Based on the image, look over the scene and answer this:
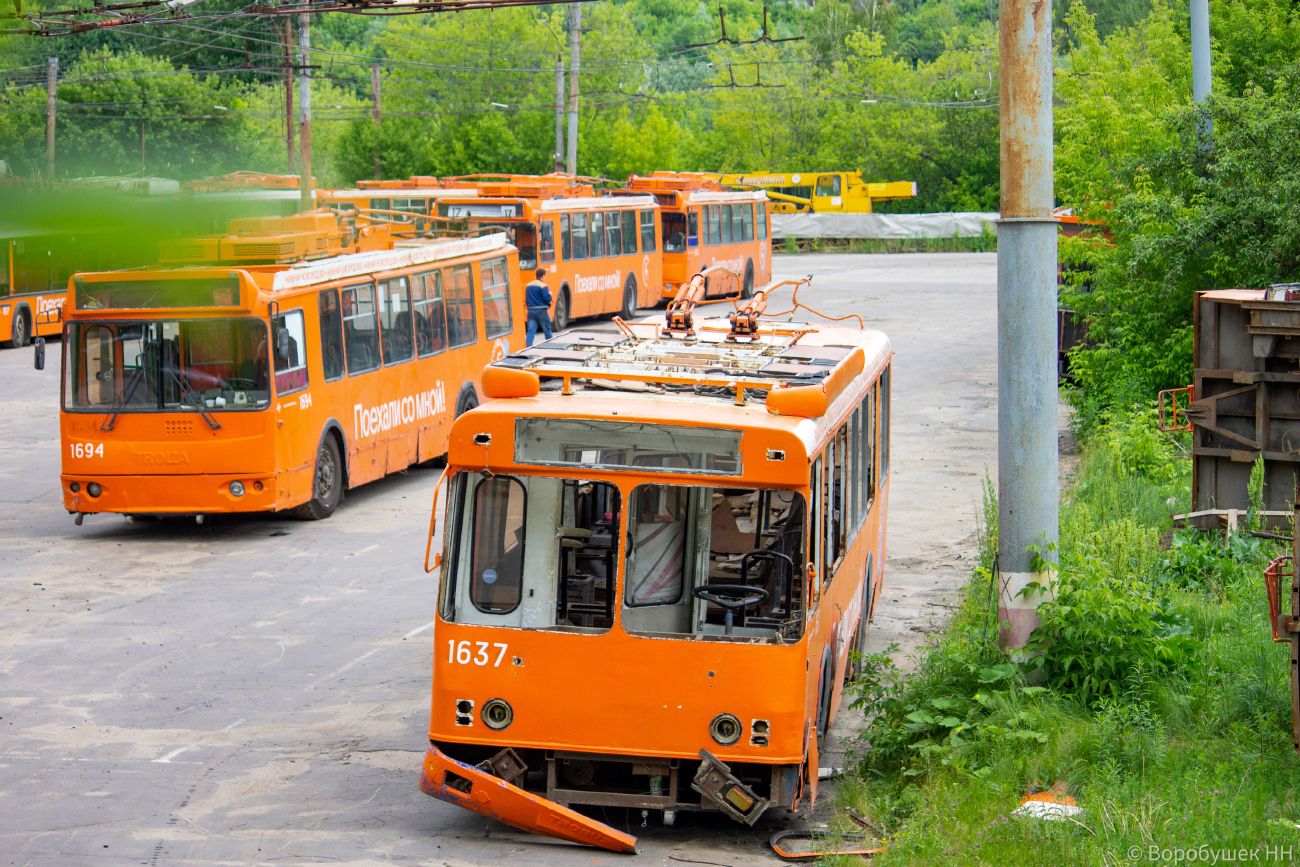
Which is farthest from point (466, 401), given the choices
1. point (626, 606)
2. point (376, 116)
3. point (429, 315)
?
point (376, 116)

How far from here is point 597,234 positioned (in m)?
34.8

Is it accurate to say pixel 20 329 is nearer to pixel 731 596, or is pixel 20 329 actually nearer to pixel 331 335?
pixel 331 335

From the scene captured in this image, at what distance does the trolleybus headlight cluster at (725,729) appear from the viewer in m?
6.78

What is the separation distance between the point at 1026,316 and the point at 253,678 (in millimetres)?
5715

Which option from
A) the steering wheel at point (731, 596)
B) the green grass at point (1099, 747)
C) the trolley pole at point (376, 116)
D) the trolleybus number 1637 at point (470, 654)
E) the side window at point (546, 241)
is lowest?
the green grass at point (1099, 747)

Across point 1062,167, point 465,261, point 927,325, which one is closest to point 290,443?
point 465,261

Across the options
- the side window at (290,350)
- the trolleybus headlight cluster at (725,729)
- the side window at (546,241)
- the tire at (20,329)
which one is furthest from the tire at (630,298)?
the trolleybus headlight cluster at (725,729)

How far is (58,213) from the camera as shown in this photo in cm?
181

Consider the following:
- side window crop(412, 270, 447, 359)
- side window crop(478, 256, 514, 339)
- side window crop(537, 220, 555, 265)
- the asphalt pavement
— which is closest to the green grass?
the asphalt pavement

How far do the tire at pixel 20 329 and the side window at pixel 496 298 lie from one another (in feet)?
53.6

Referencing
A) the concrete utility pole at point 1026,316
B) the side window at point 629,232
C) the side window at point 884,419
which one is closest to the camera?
the concrete utility pole at point 1026,316

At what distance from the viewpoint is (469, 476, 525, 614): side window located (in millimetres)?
7148

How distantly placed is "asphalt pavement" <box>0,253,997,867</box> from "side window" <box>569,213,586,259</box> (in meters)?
15.1

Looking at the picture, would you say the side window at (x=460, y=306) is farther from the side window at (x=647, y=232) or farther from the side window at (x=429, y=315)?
the side window at (x=647, y=232)
